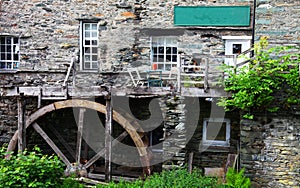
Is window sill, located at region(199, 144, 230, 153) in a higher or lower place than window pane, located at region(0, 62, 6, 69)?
lower

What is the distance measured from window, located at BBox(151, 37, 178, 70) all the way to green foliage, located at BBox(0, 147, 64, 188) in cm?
399

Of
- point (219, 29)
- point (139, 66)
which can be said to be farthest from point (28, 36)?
point (219, 29)

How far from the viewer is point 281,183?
8.03 m

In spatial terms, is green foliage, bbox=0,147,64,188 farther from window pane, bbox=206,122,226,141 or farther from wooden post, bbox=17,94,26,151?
window pane, bbox=206,122,226,141

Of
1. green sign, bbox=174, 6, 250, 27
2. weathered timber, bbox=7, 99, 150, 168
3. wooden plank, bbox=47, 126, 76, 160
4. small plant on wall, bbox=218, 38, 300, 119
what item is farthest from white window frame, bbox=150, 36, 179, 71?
wooden plank, bbox=47, 126, 76, 160

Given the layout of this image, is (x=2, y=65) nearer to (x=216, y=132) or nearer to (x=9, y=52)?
(x=9, y=52)

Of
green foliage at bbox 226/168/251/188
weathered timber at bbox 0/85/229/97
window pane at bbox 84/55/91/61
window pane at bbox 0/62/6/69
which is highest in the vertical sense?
window pane at bbox 84/55/91/61

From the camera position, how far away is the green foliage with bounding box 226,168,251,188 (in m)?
7.55

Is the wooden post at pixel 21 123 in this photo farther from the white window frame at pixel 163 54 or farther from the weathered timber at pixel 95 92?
the white window frame at pixel 163 54

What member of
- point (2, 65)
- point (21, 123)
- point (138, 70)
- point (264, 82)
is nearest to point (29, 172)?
point (21, 123)

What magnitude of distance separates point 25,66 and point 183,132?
4.88 m

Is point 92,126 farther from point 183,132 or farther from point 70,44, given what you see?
point 183,132

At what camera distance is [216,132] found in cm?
984

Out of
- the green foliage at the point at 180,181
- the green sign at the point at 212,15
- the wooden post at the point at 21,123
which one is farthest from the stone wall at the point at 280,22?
the wooden post at the point at 21,123
